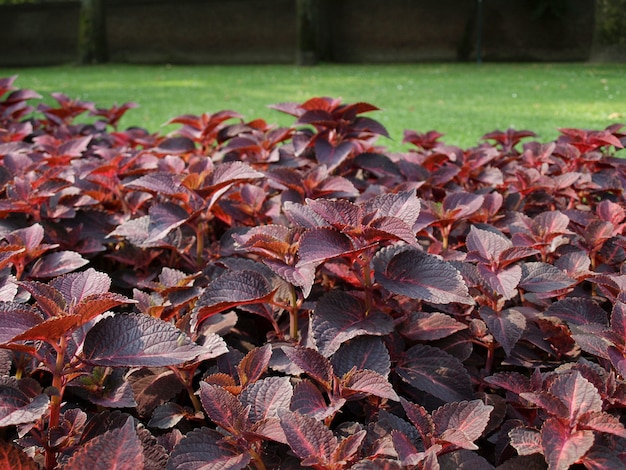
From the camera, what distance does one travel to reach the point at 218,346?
32.8 inches

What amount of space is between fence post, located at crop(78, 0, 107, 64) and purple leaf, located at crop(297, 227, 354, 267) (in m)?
14.2

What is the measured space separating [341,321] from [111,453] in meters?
0.36

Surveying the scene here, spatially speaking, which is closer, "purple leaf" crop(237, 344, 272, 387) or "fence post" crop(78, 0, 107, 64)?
"purple leaf" crop(237, 344, 272, 387)

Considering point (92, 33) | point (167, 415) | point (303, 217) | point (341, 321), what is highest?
point (92, 33)

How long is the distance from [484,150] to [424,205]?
0.61 m

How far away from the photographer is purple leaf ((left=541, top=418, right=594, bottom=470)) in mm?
666

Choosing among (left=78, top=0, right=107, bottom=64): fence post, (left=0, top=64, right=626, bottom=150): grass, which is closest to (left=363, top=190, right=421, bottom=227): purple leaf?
(left=0, top=64, right=626, bottom=150): grass

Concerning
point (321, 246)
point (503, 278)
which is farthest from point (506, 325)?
point (321, 246)

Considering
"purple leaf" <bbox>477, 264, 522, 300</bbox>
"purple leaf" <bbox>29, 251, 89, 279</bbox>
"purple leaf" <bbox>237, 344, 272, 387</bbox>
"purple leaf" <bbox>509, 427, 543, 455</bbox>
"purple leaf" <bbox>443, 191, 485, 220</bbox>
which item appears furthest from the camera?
"purple leaf" <bbox>443, 191, 485, 220</bbox>

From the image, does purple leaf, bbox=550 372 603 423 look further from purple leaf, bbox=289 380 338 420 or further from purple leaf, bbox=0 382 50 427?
purple leaf, bbox=0 382 50 427

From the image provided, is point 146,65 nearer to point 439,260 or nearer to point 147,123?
point 147,123

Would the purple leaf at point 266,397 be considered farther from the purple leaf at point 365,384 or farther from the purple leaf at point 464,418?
the purple leaf at point 464,418

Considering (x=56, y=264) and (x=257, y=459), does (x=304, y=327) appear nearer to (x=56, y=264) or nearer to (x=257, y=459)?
(x=257, y=459)

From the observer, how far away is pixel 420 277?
89cm
